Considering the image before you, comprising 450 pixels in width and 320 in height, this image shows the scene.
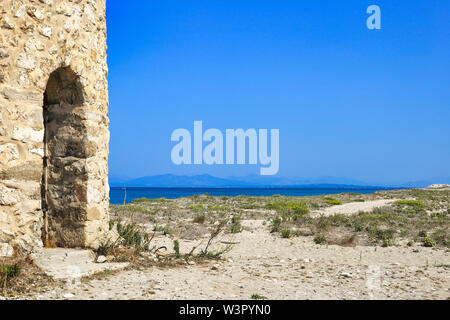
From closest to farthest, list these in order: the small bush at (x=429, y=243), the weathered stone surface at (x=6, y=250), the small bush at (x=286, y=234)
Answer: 1. the weathered stone surface at (x=6, y=250)
2. the small bush at (x=429, y=243)
3. the small bush at (x=286, y=234)

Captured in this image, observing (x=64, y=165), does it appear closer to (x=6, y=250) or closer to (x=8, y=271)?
(x=6, y=250)

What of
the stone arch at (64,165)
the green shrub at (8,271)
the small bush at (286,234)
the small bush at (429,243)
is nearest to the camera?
the green shrub at (8,271)

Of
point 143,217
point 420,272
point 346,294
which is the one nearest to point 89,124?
point 346,294

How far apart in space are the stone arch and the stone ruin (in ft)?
0.05

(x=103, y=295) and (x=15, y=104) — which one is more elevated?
(x=15, y=104)

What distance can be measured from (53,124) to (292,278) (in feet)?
14.8

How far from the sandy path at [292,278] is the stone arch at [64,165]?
1.35 metres

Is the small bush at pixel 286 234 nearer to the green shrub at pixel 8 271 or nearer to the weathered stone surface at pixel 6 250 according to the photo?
the weathered stone surface at pixel 6 250

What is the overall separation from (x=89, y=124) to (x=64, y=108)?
49 centimetres

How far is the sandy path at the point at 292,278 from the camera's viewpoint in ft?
16.1

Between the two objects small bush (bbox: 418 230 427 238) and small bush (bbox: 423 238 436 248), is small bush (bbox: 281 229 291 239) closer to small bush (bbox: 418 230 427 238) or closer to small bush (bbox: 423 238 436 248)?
small bush (bbox: 423 238 436 248)

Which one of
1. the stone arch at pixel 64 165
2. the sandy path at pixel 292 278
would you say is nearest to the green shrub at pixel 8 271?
the sandy path at pixel 292 278

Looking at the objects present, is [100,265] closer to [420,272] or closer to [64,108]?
[64,108]
